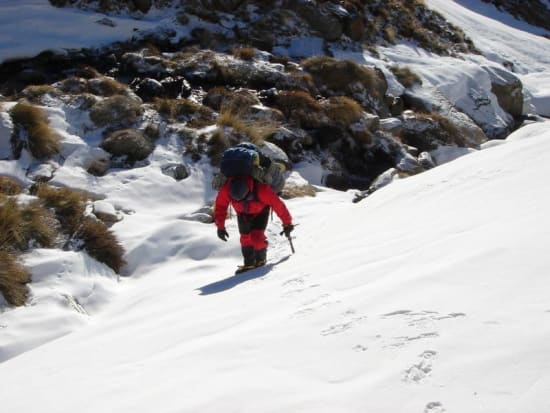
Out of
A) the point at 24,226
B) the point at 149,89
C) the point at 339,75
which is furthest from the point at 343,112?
the point at 24,226

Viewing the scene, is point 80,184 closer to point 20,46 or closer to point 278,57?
point 20,46

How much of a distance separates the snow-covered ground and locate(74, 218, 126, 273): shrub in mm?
169

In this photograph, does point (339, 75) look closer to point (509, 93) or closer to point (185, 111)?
point (185, 111)

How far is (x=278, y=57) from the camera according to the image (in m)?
14.6

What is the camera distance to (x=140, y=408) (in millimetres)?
2463

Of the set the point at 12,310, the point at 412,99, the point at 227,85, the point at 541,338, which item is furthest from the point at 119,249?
the point at 412,99

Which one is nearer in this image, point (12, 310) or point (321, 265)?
point (321, 265)

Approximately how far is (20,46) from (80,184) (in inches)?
239

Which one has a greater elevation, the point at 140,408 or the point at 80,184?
the point at 140,408

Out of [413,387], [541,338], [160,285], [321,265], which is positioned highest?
[541,338]

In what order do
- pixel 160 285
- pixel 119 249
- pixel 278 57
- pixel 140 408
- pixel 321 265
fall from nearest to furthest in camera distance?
pixel 140 408, pixel 321 265, pixel 160 285, pixel 119 249, pixel 278 57

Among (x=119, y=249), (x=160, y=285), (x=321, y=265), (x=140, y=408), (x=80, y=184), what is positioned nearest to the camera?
(x=140, y=408)

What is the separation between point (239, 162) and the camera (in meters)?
5.93

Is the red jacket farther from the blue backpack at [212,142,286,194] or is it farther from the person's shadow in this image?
the person's shadow
